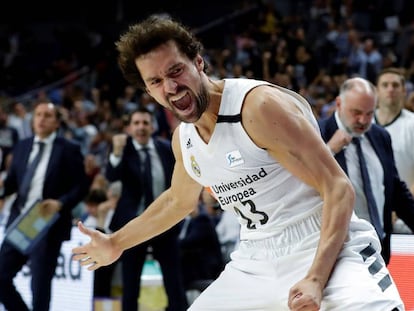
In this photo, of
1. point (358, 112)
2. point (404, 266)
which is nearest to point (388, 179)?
point (358, 112)

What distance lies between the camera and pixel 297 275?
3.33m

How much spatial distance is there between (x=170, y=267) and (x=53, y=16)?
17.0m

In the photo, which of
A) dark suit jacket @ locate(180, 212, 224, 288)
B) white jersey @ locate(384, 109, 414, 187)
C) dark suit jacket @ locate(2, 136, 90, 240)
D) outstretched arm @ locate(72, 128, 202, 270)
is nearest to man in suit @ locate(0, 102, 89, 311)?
dark suit jacket @ locate(2, 136, 90, 240)

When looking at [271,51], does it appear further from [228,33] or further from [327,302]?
[327,302]

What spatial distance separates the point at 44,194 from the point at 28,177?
0.68 ft

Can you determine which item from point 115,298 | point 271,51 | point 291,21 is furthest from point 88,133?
point 115,298

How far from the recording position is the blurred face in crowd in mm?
7930

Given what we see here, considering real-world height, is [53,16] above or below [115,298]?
above

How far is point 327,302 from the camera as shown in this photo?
310cm

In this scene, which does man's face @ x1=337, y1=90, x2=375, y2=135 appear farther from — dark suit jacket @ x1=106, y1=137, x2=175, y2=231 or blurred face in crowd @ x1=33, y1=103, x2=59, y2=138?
blurred face in crowd @ x1=33, y1=103, x2=59, y2=138

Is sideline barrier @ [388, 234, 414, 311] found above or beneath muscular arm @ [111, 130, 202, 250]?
beneath

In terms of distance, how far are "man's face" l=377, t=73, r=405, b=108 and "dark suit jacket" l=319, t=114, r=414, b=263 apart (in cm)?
133

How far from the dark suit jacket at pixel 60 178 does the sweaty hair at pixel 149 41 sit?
172 inches

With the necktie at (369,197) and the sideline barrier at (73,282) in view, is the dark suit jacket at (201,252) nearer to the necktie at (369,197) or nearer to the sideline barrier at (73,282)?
the sideline barrier at (73,282)
